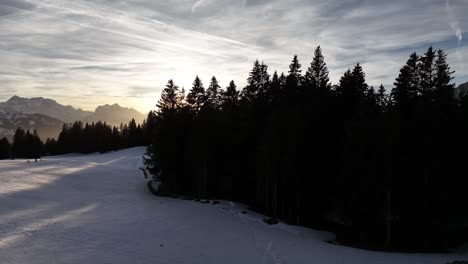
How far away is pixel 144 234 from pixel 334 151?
19710 mm

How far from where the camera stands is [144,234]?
26344 mm

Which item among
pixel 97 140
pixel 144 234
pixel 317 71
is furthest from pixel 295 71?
pixel 97 140

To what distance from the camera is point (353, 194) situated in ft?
94.0

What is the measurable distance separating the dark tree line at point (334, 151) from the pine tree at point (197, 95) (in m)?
0.21

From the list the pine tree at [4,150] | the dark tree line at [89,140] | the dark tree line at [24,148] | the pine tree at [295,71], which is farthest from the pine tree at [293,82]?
the pine tree at [4,150]

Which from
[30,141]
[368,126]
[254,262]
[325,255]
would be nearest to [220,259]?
[254,262]

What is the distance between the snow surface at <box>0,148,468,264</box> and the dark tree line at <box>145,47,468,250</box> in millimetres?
3775

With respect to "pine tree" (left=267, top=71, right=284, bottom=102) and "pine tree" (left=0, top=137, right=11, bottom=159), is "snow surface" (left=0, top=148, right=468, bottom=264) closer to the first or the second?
"pine tree" (left=267, top=71, right=284, bottom=102)

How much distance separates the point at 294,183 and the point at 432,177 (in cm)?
1230

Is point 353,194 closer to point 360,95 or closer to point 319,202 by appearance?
point 319,202

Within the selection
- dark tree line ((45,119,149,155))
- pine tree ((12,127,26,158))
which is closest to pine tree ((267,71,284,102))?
dark tree line ((45,119,149,155))

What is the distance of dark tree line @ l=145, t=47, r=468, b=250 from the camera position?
27609 millimetres

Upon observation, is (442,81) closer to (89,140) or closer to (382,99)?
(382,99)

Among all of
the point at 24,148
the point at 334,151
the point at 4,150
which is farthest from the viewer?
the point at 4,150
